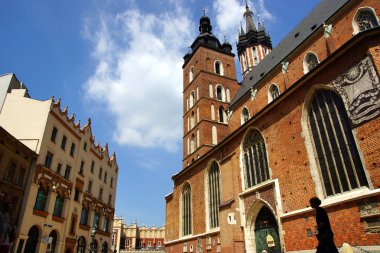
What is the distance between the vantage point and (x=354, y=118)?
12289mm

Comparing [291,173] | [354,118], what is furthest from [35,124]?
[354,118]

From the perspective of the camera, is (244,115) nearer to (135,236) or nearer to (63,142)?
(63,142)

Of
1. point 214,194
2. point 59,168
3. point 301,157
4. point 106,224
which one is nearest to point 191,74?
point 214,194

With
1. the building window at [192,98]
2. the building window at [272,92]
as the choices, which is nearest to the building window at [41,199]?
the building window at [272,92]

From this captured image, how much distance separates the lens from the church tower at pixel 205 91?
104ft

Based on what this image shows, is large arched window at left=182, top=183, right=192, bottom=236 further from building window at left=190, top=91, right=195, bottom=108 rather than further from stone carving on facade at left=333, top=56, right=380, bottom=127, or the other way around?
stone carving on facade at left=333, top=56, right=380, bottom=127

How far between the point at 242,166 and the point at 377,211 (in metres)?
9.43

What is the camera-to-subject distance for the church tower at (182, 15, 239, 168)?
3172cm

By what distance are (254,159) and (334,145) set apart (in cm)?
589

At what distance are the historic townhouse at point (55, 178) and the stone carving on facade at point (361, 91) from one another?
19.7 metres

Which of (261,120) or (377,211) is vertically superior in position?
(261,120)

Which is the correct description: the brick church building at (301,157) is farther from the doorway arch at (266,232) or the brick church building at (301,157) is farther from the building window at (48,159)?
the building window at (48,159)

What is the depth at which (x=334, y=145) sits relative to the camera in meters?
13.5

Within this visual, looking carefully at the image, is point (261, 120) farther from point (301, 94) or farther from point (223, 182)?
point (223, 182)
